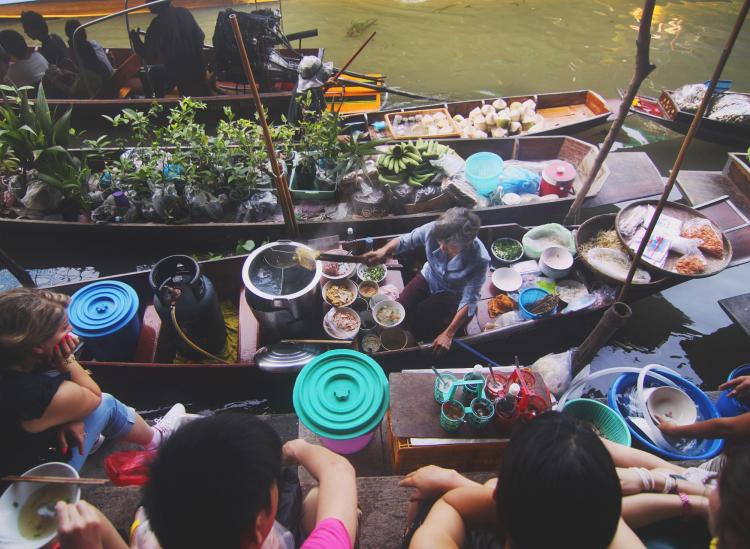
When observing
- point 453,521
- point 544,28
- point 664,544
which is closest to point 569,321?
point 664,544

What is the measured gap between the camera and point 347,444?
302 cm

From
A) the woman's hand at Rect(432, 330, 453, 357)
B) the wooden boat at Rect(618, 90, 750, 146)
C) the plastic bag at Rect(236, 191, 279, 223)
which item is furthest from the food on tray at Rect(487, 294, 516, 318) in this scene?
the wooden boat at Rect(618, 90, 750, 146)

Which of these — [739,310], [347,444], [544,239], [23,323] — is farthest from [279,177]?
[739,310]

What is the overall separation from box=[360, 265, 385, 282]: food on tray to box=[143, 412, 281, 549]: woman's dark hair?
317 cm

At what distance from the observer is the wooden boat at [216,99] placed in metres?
6.65

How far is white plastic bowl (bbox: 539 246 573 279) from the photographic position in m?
4.61

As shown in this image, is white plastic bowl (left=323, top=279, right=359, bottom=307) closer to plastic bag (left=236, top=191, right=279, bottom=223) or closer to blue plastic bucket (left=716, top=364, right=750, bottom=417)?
plastic bag (left=236, top=191, right=279, bottom=223)

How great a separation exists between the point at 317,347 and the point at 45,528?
2.12m

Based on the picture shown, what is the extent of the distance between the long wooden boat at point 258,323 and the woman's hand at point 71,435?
102 cm

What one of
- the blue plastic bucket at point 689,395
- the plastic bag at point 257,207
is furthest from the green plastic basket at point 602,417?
the plastic bag at point 257,207

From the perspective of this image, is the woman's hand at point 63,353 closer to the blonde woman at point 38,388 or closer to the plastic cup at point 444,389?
the blonde woman at point 38,388

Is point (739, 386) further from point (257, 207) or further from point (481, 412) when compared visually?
point (257, 207)

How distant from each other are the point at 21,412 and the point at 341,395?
1.74 m

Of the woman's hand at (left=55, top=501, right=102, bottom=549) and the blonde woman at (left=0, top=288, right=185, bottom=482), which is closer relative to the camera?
the woman's hand at (left=55, top=501, right=102, bottom=549)
